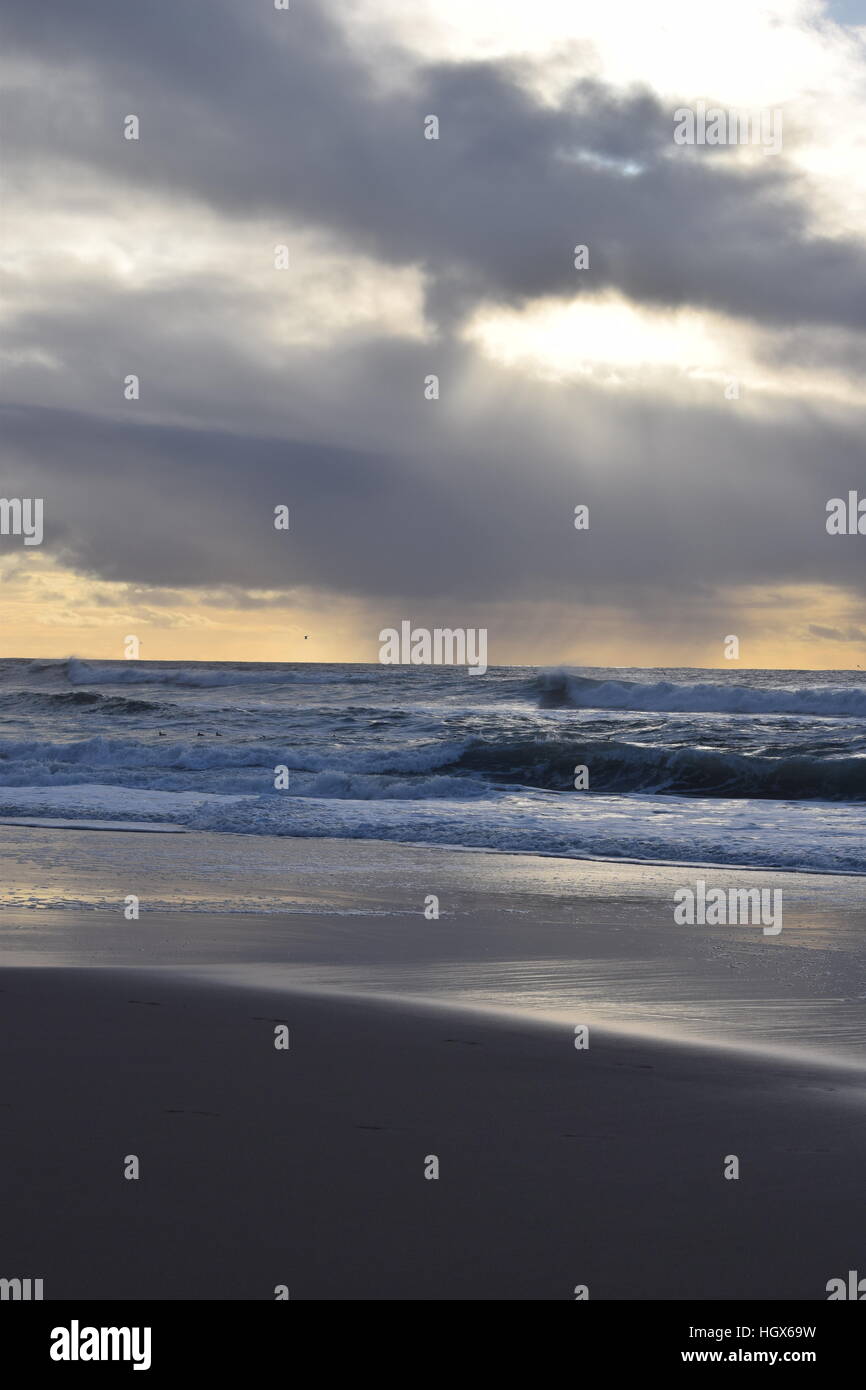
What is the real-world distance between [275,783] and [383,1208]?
58.7ft

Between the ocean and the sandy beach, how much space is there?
6504mm

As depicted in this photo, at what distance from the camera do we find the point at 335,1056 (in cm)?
488

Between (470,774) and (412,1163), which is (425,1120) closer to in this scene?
(412,1163)

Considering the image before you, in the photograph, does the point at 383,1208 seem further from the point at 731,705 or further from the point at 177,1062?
the point at 731,705

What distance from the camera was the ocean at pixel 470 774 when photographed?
48.8 ft

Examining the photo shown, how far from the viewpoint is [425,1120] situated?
411 cm

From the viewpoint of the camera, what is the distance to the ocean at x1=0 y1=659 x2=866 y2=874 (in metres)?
14.9

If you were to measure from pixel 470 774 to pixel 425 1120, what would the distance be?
1988 centimetres

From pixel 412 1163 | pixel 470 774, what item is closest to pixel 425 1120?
pixel 412 1163

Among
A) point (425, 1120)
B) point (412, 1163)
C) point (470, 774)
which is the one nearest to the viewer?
point (412, 1163)

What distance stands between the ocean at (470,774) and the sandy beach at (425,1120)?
21.3 ft

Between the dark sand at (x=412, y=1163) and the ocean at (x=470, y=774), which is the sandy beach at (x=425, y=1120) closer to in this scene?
the dark sand at (x=412, y=1163)
